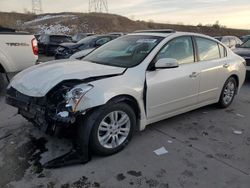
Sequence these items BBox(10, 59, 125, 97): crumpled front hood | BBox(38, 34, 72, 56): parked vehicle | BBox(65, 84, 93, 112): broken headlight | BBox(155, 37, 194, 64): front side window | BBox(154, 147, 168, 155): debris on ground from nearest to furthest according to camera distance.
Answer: BBox(65, 84, 93, 112): broken headlight
BBox(10, 59, 125, 97): crumpled front hood
BBox(154, 147, 168, 155): debris on ground
BBox(155, 37, 194, 64): front side window
BBox(38, 34, 72, 56): parked vehicle

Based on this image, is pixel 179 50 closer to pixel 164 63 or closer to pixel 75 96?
pixel 164 63

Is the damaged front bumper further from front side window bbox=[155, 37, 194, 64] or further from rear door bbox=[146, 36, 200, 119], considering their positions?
front side window bbox=[155, 37, 194, 64]

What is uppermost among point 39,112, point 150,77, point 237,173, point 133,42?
point 133,42

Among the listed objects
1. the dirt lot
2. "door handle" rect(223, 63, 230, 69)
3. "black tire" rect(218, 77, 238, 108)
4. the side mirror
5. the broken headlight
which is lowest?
the dirt lot

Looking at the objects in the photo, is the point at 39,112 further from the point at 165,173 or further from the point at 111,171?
the point at 165,173

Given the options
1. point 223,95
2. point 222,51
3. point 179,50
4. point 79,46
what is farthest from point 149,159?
point 79,46

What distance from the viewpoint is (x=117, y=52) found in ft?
16.6

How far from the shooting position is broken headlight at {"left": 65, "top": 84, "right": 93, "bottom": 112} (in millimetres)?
3654

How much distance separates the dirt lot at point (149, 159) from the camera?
11.6 ft

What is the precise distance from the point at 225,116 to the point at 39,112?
12.2 ft

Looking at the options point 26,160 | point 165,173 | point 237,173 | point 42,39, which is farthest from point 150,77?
point 42,39

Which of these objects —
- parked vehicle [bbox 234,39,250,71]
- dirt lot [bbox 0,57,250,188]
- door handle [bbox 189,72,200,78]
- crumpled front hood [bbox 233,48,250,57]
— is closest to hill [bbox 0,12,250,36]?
parked vehicle [bbox 234,39,250,71]

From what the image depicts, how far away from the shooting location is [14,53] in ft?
22.8

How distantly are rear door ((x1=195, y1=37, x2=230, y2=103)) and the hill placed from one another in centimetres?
3943
